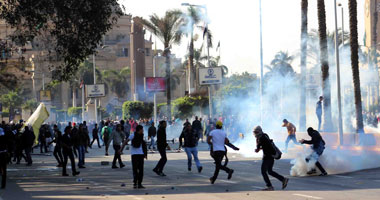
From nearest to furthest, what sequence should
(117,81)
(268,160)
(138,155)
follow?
(268,160) → (138,155) → (117,81)

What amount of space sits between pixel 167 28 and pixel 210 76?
22.9 feet

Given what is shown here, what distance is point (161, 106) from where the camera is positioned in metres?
78.1

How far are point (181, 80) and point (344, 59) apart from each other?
65283 millimetres

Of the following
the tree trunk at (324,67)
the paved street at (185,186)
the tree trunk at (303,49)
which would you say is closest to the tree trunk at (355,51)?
the tree trunk at (324,67)

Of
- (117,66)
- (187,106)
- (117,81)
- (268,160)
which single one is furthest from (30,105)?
(268,160)

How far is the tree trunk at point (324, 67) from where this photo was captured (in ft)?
119

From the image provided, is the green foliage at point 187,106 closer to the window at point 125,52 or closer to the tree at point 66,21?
the tree at point 66,21

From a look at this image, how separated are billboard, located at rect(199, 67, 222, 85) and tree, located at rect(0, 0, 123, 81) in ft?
90.8

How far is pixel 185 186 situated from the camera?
17000 millimetres

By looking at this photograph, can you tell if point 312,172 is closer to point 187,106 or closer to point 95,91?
point 187,106

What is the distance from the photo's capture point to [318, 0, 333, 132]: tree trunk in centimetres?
3612

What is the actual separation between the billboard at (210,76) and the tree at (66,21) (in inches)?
1090

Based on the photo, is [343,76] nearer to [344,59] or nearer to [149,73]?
[344,59]

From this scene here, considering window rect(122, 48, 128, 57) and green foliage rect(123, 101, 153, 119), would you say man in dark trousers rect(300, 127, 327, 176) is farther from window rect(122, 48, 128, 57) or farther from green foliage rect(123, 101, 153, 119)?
window rect(122, 48, 128, 57)
